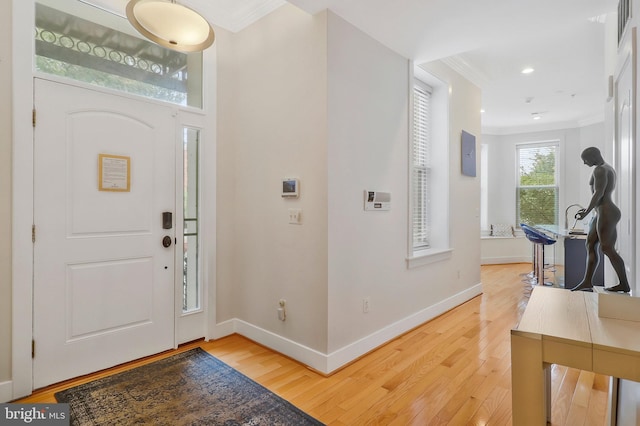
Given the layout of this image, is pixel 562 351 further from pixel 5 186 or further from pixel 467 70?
pixel 467 70

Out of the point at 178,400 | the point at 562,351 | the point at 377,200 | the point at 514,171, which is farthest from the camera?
the point at 514,171

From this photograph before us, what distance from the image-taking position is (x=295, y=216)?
2.62m

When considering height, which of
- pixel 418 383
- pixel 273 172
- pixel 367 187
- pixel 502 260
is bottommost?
pixel 418 383

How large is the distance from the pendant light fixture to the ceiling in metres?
0.86

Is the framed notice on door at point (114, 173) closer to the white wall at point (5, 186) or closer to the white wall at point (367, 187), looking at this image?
the white wall at point (5, 186)

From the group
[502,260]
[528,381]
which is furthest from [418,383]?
[502,260]

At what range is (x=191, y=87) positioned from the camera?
2.93 m

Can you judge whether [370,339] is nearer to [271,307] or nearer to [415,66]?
[271,307]

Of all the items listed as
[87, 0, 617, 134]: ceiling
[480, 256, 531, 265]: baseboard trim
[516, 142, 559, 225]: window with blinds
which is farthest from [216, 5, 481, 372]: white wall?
[516, 142, 559, 225]: window with blinds

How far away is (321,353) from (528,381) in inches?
60.6

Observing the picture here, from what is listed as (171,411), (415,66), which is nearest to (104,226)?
(171,411)

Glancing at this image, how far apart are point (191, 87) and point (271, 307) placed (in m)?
2.06

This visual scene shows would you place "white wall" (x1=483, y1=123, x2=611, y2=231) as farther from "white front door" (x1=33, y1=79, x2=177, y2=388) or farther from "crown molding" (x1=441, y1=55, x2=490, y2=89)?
"white front door" (x1=33, y1=79, x2=177, y2=388)

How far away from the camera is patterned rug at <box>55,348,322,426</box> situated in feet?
6.16
